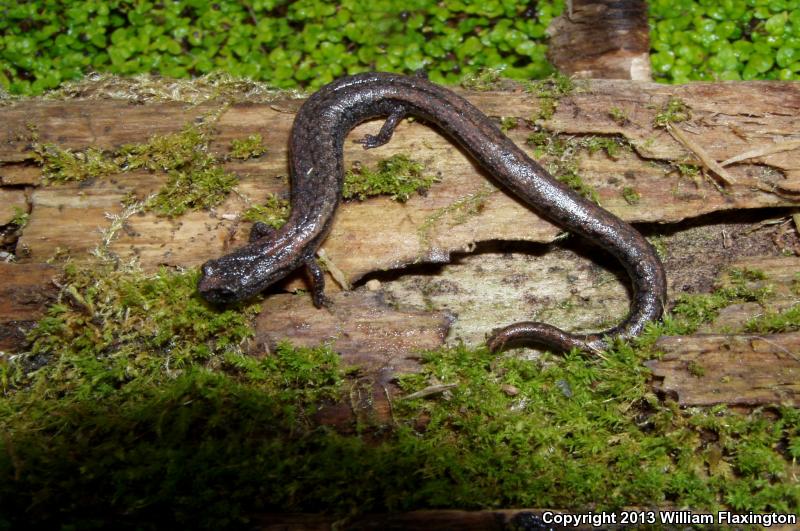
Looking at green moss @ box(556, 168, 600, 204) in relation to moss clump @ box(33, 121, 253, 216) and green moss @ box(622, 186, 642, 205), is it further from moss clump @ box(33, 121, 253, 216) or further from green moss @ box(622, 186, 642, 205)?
moss clump @ box(33, 121, 253, 216)

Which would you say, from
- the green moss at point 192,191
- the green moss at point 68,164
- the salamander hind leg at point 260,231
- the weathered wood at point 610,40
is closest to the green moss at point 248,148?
the green moss at point 192,191

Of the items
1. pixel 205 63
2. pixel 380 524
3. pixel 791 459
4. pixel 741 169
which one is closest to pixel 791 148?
pixel 741 169

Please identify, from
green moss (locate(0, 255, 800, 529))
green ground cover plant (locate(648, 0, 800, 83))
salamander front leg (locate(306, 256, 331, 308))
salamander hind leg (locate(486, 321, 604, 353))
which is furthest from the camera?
green ground cover plant (locate(648, 0, 800, 83))

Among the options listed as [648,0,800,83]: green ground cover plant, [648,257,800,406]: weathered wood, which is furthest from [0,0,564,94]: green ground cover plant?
[648,257,800,406]: weathered wood

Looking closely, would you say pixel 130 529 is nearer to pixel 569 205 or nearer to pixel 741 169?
pixel 569 205

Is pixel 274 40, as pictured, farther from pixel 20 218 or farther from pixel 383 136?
pixel 20 218
